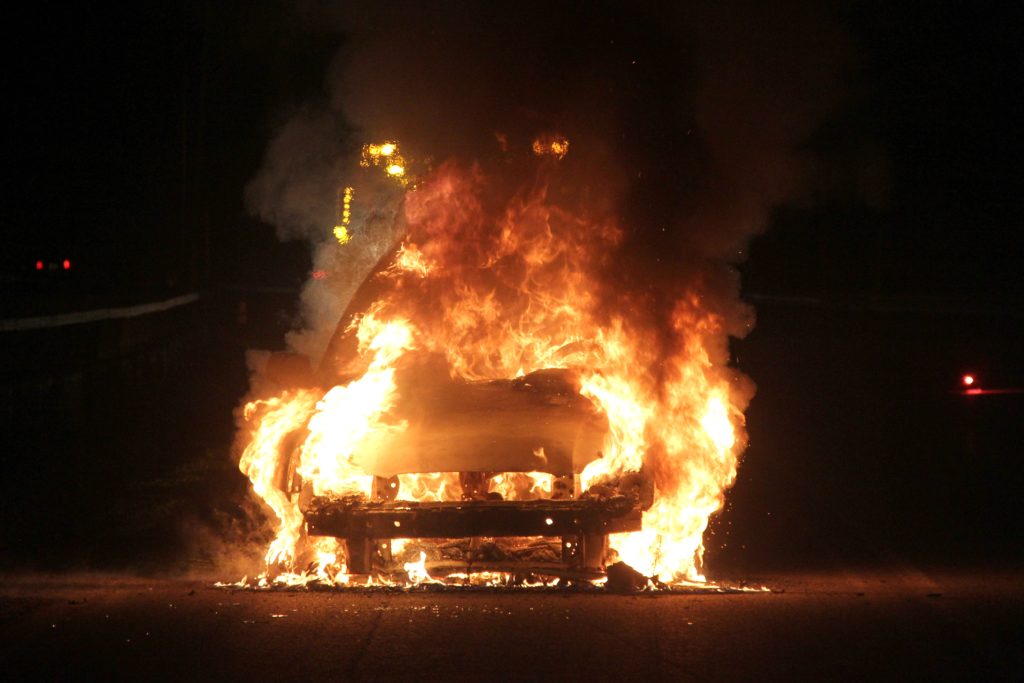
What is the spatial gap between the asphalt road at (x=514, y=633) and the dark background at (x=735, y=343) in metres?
1.00

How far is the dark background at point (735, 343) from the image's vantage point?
9.69 meters

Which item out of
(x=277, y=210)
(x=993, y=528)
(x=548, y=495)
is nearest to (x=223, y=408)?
(x=277, y=210)

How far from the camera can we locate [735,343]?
13070 millimetres

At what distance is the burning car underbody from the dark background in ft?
3.28

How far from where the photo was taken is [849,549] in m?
8.56

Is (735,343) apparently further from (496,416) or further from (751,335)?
(751,335)

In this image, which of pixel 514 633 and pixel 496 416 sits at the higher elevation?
pixel 496 416

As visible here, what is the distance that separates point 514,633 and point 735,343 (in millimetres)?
7452

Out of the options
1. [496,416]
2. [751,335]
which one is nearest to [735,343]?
[496,416]

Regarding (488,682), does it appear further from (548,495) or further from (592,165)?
(592,165)

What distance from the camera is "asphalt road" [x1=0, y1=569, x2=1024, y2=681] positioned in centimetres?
563

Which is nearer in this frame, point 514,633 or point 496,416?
point 514,633

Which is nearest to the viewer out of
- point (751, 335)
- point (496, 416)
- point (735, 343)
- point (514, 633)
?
point (514, 633)

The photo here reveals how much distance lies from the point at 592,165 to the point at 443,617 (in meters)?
4.37
